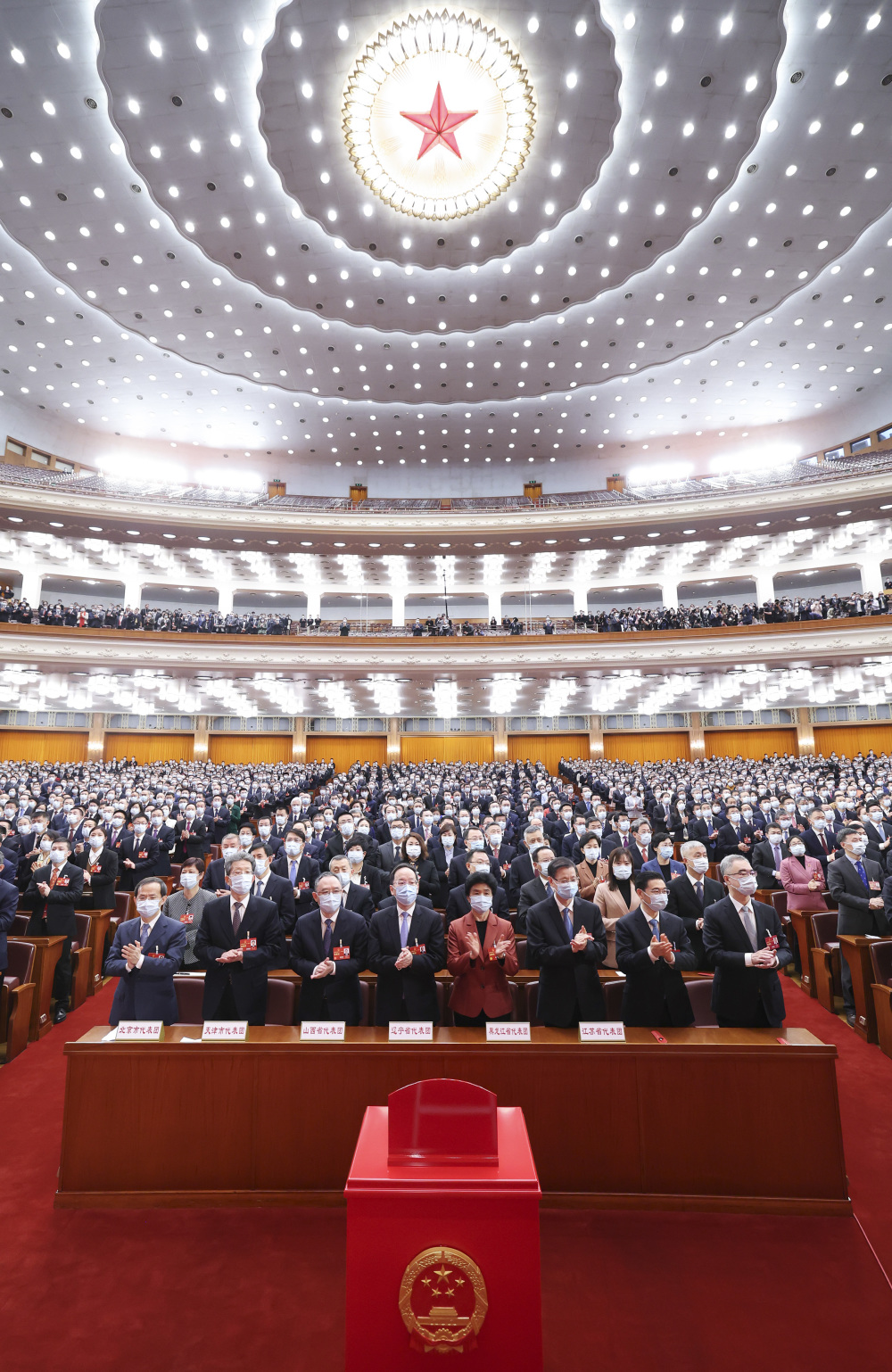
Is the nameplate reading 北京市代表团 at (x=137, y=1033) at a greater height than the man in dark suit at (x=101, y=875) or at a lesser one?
lesser

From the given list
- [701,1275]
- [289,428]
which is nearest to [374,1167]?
[701,1275]

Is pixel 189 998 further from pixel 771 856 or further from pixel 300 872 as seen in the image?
pixel 771 856

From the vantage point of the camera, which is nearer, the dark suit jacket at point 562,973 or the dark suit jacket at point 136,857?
the dark suit jacket at point 562,973

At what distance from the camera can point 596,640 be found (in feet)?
67.3

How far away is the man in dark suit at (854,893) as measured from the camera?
16.9 feet

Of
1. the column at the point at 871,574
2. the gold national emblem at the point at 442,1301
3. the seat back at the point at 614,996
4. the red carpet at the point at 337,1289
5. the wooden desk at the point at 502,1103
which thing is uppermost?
the column at the point at 871,574

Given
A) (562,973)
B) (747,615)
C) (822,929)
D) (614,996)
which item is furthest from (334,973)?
(747,615)

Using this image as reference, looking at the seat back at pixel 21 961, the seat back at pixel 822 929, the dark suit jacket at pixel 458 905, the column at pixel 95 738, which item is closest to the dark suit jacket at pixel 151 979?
the seat back at pixel 21 961

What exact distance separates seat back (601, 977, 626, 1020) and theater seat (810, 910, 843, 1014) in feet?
8.32

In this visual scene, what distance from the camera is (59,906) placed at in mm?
5453

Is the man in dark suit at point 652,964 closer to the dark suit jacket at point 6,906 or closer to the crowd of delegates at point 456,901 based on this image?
the crowd of delegates at point 456,901

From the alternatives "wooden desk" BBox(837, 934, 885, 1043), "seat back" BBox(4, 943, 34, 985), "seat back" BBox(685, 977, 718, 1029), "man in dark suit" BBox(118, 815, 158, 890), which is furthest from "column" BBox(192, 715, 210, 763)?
"seat back" BBox(685, 977, 718, 1029)

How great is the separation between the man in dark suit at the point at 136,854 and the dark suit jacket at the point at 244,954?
435 cm

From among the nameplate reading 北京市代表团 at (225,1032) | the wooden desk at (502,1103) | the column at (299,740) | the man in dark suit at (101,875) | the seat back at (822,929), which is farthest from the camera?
the column at (299,740)
